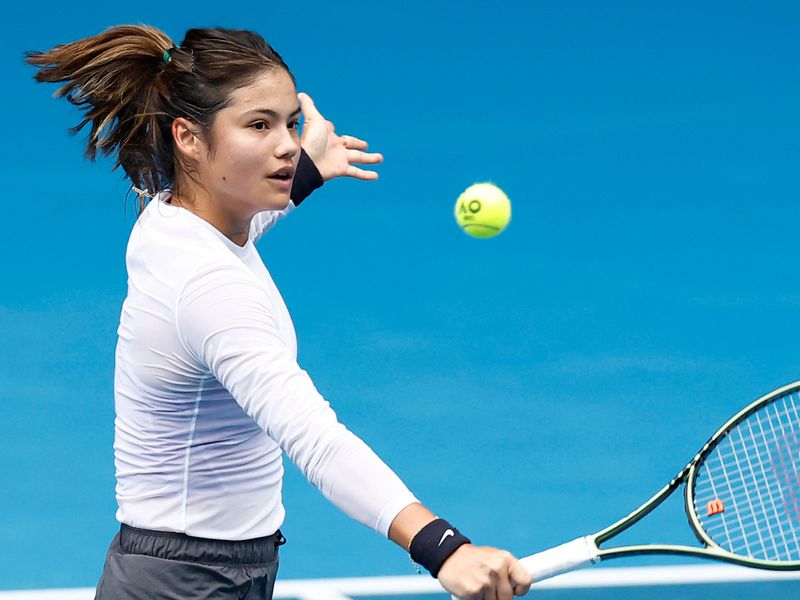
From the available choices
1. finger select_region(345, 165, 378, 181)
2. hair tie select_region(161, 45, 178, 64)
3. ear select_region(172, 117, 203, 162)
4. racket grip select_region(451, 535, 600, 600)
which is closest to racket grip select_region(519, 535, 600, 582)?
racket grip select_region(451, 535, 600, 600)

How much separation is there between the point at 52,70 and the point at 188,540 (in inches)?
47.1

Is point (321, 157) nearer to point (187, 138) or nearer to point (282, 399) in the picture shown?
point (187, 138)

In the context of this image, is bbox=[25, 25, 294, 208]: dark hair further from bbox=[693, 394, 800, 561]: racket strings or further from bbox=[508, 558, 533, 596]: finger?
bbox=[693, 394, 800, 561]: racket strings

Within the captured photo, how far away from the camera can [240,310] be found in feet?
8.04

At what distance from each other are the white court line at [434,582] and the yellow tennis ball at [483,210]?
89.8 inches

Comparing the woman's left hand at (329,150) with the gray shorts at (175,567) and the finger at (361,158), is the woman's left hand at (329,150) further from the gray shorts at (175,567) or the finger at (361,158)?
the gray shorts at (175,567)

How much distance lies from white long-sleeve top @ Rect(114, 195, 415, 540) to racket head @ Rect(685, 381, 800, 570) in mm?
1220

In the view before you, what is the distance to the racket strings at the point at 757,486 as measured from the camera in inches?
137

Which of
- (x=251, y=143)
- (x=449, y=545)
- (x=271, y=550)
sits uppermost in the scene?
(x=251, y=143)

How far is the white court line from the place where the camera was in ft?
20.4

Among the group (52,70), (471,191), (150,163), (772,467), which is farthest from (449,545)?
(471,191)

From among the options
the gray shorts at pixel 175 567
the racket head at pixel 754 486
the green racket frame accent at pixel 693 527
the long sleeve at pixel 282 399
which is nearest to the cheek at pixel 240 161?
the long sleeve at pixel 282 399

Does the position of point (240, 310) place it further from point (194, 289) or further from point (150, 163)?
point (150, 163)

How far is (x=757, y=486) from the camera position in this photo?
379 centimetres
